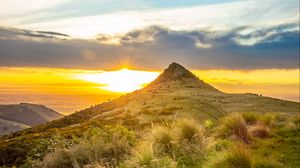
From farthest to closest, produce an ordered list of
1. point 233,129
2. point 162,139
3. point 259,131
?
→ point 259,131 < point 233,129 < point 162,139

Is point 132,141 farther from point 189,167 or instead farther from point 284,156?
point 284,156

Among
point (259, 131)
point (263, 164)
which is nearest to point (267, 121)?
point (259, 131)

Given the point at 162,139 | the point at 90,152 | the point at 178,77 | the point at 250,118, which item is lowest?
the point at 90,152

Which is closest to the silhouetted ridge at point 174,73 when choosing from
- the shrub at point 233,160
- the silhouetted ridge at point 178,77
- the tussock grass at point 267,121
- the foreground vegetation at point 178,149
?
the silhouetted ridge at point 178,77

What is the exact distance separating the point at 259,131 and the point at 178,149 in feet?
35.7

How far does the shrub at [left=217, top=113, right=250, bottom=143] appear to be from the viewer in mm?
24112

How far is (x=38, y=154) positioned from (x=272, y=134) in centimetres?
1308

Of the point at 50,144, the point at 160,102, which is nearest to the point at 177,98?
the point at 160,102

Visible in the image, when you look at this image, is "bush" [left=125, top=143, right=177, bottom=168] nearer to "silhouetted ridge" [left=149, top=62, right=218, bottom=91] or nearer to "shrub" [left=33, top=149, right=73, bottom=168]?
"shrub" [left=33, top=149, right=73, bottom=168]

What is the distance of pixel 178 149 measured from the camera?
17.1m

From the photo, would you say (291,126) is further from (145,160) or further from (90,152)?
(145,160)

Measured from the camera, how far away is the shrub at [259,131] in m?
26.2

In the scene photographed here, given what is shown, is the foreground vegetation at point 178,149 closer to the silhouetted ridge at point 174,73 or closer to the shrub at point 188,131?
the shrub at point 188,131

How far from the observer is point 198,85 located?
6625 centimetres
